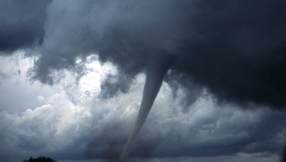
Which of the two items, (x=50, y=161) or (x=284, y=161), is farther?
(x=50, y=161)

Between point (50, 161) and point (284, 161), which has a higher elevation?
point (50, 161)

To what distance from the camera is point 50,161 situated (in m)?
74.2

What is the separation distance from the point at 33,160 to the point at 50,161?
15.0 ft

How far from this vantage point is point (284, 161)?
82.8ft

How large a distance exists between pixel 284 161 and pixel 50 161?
212 ft

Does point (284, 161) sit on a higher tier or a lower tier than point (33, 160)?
lower

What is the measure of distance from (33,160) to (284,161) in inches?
2553

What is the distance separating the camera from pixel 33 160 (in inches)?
2825

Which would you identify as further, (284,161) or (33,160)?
(33,160)

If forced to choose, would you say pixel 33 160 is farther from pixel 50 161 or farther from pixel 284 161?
pixel 284 161

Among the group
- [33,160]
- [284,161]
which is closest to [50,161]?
[33,160]
